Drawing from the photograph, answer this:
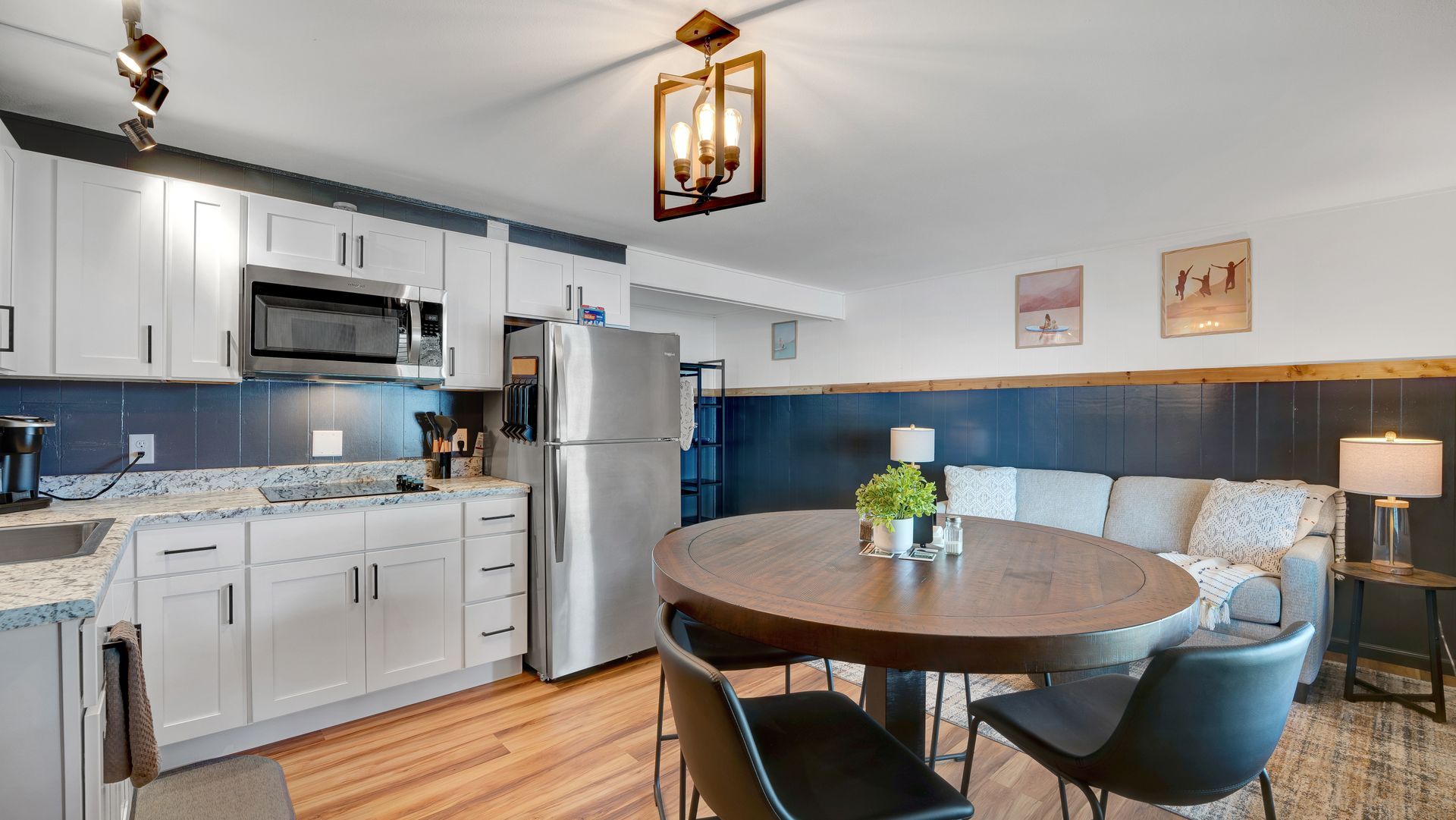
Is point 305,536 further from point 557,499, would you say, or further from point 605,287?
point 605,287

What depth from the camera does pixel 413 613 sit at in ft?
9.00

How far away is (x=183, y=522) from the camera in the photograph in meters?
2.24

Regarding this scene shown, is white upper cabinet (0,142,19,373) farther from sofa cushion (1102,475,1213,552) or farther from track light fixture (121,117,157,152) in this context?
sofa cushion (1102,475,1213,552)

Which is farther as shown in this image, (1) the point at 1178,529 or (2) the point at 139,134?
(1) the point at 1178,529

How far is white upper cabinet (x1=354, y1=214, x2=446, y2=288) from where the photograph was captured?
9.41 ft

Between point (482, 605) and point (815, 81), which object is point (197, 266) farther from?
point (815, 81)

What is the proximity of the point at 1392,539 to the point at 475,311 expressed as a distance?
4.34m

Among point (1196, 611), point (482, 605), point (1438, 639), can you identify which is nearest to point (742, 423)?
point (482, 605)

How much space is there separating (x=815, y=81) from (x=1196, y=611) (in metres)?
1.78

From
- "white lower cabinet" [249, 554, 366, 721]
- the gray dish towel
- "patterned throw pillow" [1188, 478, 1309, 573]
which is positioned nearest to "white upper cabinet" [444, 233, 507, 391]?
"white lower cabinet" [249, 554, 366, 721]

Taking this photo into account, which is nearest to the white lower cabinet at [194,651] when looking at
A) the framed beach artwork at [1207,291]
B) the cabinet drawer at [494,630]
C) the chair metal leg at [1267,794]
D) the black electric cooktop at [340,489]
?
the black electric cooktop at [340,489]

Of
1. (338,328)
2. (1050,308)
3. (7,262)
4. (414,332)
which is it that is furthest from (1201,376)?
(7,262)

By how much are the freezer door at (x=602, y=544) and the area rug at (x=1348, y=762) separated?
1.51 meters

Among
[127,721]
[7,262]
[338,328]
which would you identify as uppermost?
[7,262]
